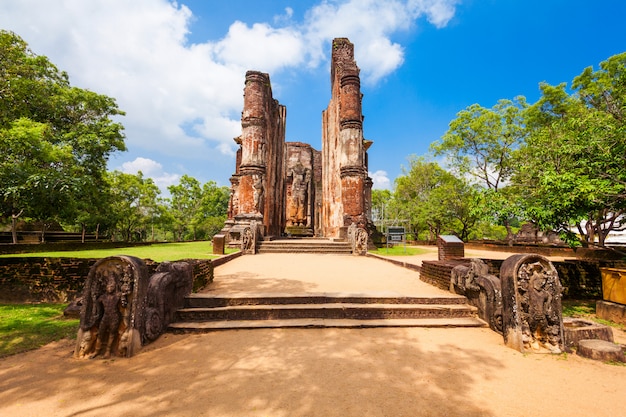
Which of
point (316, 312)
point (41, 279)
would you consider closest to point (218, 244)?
point (41, 279)

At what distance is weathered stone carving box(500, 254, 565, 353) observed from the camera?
348 cm

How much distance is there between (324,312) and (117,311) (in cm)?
289

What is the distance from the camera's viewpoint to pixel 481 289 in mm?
4512

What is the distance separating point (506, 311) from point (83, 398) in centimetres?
495

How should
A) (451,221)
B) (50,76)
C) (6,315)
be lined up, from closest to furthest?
(6,315) → (50,76) → (451,221)

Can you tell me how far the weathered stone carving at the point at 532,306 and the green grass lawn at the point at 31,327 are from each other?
604 cm

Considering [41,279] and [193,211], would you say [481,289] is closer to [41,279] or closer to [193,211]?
[41,279]

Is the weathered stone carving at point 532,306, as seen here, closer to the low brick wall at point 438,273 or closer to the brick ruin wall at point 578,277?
the low brick wall at point 438,273

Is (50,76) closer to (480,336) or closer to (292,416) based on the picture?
(292,416)

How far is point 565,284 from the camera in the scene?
20.2 ft

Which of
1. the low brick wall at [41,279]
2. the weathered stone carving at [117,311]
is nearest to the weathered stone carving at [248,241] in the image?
the low brick wall at [41,279]

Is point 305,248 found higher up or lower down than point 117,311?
higher up

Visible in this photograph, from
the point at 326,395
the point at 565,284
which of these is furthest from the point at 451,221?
the point at 326,395

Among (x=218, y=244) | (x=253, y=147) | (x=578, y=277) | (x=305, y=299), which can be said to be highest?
(x=253, y=147)
